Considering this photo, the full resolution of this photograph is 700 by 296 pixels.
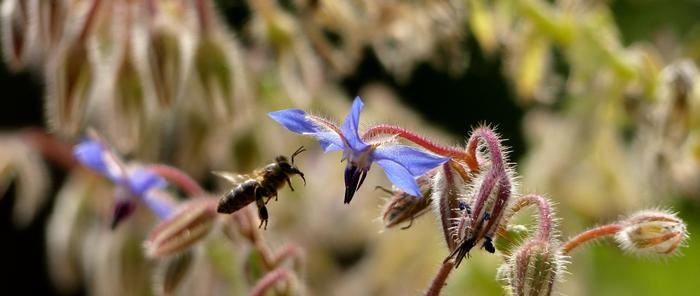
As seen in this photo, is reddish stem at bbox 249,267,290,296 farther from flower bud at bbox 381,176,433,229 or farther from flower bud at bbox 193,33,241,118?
flower bud at bbox 193,33,241,118

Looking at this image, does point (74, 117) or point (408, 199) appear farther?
point (74, 117)

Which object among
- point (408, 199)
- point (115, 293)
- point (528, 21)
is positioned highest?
point (528, 21)

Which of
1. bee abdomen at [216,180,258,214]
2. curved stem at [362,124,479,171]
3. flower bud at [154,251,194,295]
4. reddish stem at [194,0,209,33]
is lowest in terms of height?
flower bud at [154,251,194,295]

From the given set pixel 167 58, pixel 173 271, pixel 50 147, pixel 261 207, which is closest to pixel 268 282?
pixel 261 207

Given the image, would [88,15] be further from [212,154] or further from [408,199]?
[408,199]

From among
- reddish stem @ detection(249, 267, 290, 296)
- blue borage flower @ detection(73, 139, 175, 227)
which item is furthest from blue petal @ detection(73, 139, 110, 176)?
reddish stem @ detection(249, 267, 290, 296)

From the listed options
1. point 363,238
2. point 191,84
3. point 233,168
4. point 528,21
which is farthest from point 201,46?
point 363,238
